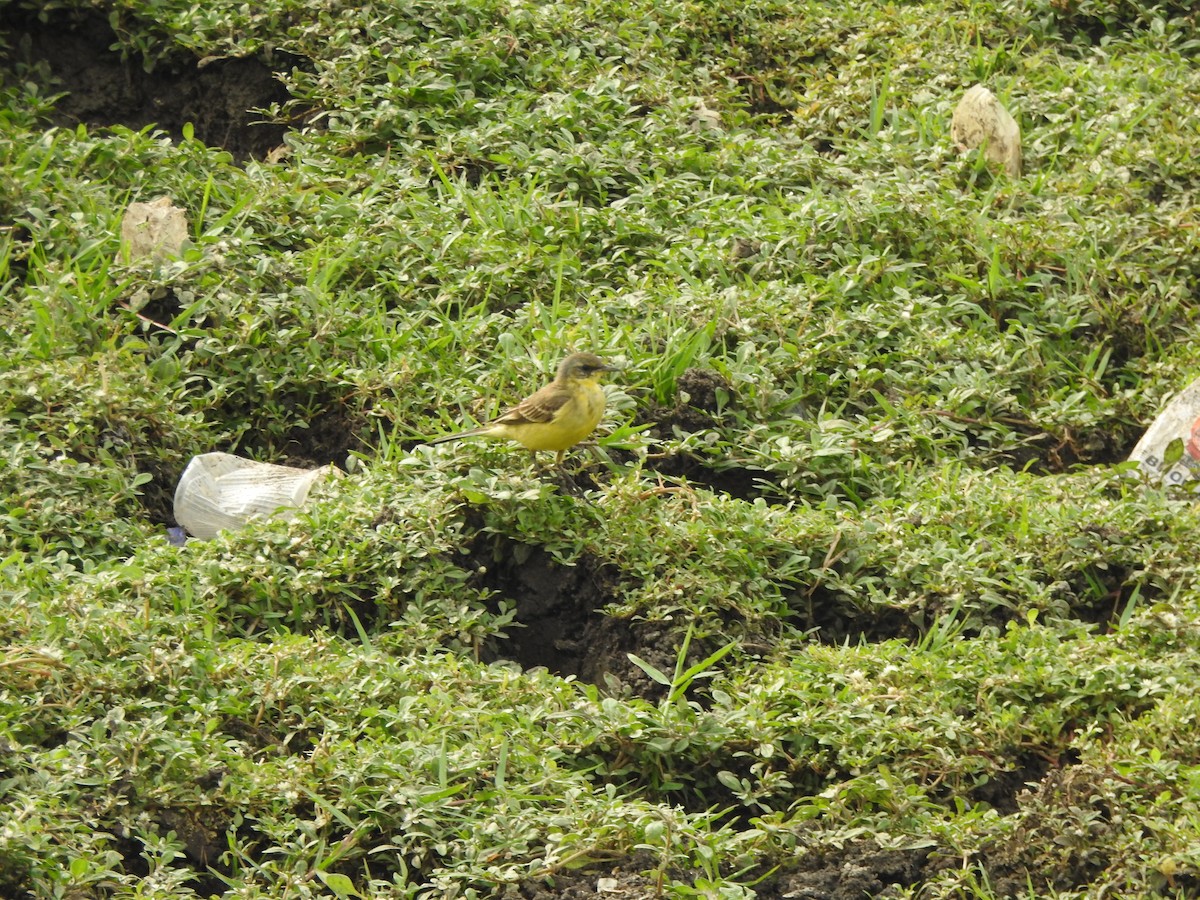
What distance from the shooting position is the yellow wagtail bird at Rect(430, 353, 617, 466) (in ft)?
18.6

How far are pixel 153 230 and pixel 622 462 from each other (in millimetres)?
2430

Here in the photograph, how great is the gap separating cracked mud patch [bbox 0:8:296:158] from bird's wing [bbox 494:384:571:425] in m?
3.11

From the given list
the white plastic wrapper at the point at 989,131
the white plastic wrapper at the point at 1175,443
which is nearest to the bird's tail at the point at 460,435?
the white plastic wrapper at the point at 1175,443

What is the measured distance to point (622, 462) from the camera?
620 cm

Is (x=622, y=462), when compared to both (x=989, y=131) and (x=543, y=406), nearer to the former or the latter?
(x=543, y=406)

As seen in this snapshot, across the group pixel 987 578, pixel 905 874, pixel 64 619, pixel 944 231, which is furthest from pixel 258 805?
pixel 944 231

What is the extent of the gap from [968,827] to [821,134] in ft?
15.2

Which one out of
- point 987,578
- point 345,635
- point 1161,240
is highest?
point 1161,240

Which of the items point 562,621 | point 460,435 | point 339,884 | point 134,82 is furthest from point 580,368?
point 134,82

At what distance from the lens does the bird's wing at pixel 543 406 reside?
5625mm

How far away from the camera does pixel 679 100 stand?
8.36 meters

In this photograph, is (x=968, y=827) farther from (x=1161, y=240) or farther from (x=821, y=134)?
(x=821, y=134)

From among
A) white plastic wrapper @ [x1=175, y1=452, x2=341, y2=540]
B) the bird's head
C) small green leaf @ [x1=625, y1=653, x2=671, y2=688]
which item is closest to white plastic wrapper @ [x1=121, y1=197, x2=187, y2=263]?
white plastic wrapper @ [x1=175, y1=452, x2=341, y2=540]

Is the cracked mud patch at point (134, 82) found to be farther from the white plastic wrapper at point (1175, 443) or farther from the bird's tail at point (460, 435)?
the white plastic wrapper at point (1175, 443)
